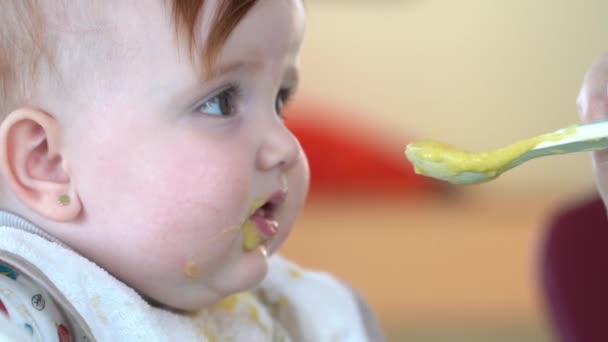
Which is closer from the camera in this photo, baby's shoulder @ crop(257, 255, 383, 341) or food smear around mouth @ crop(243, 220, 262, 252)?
food smear around mouth @ crop(243, 220, 262, 252)

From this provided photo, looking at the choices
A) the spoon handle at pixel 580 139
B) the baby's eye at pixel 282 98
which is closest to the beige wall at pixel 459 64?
the baby's eye at pixel 282 98

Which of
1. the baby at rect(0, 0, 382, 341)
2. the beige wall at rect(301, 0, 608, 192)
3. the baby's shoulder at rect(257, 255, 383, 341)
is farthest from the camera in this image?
the beige wall at rect(301, 0, 608, 192)

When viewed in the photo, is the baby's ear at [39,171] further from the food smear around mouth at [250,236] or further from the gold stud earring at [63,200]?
the food smear around mouth at [250,236]

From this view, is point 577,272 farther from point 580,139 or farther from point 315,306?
point 580,139

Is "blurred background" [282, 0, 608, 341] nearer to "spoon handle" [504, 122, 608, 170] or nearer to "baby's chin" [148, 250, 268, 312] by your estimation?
"baby's chin" [148, 250, 268, 312]

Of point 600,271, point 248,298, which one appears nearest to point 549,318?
point 600,271

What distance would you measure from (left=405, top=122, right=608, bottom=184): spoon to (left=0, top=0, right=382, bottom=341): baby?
151mm

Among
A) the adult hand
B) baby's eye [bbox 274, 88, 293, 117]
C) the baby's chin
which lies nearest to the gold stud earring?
the baby's chin

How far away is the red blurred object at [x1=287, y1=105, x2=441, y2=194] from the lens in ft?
8.28

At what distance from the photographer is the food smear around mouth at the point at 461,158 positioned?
666 mm

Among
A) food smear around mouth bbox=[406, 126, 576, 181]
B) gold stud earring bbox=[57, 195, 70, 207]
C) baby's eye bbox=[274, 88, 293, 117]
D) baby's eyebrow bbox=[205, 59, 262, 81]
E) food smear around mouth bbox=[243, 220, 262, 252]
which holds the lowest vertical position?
food smear around mouth bbox=[243, 220, 262, 252]

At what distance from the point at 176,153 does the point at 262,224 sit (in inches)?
4.6

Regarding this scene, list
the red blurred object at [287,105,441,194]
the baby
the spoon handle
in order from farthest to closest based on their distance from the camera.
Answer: the red blurred object at [287,105,441,194] → the baby → the spoon handle

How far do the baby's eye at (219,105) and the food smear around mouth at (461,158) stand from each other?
0.17 m
